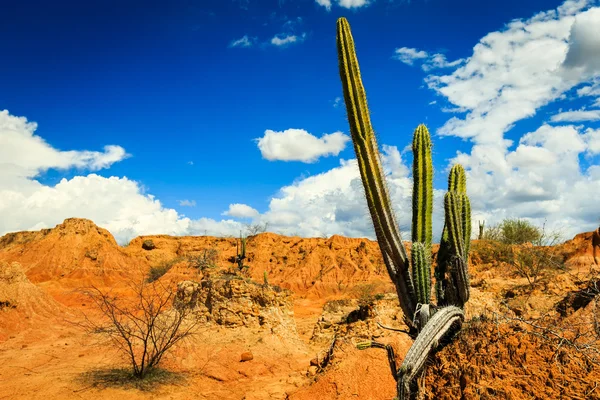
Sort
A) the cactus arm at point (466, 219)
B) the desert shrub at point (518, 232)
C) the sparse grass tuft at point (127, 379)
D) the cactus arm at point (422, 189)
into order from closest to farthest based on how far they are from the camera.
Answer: the cactus arm at point (422, 189) < the cactus arm at point (466, 219) < the sparse grass tuft at point (127, 379) < the desert shrub at point (518, 232)

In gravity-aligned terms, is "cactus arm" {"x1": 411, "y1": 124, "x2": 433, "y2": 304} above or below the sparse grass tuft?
above

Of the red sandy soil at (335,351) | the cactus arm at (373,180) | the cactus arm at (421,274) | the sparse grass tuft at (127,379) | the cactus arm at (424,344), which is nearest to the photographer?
the cactus arm at (424,344)

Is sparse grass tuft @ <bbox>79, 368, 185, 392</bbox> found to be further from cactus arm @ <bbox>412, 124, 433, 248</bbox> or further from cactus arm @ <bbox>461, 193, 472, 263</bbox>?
cactus arm @ <bbox>461, 193, 472, 263</bbox>

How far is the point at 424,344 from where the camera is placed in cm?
452

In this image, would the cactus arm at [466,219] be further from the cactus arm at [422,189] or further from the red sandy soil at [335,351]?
the red sandy soil at [335,351]

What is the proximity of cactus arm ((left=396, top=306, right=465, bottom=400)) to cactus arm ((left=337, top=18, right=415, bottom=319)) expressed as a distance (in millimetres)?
653

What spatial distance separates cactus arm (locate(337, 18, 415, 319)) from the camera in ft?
18.7

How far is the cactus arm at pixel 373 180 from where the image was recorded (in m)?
5.71

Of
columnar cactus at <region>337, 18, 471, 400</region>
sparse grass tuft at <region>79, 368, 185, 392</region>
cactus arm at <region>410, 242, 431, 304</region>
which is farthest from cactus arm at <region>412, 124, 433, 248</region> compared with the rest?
sparse grass tuft at <region>79, 368, 185, 392</region>

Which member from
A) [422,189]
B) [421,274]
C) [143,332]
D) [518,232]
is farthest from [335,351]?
[518,232]

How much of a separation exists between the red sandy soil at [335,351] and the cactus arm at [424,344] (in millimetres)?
282

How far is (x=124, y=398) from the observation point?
7977 millimetres

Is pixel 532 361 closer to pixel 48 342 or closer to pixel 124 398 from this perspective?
pixel 124 398

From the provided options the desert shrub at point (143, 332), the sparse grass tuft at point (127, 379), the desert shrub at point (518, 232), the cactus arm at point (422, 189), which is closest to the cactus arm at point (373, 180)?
the cactus arm at point (422, 189)
